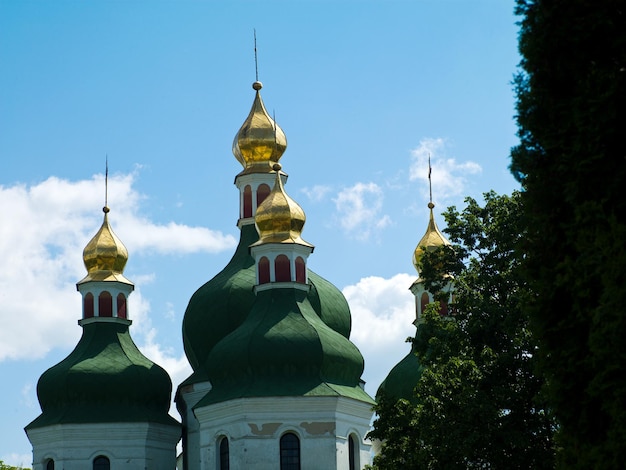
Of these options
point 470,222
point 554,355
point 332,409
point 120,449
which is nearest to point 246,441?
point 332,409

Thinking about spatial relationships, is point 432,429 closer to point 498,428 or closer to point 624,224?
point 498,428

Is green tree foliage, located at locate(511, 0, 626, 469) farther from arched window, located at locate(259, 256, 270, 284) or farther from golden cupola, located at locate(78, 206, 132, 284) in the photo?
golden cupola, located at locate(78, 206, 132, 284)

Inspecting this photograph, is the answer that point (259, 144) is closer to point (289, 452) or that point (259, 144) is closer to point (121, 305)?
point (121, 305)

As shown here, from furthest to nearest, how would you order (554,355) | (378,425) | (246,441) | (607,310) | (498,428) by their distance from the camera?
(246,441), (378,425), (498,428), (554,355), (607,310)

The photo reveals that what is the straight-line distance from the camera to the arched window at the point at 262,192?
4781 cm

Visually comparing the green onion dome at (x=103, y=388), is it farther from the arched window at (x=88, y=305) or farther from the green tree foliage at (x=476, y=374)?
the green tree foliage at (x=476, y=374)

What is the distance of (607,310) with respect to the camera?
14977mm

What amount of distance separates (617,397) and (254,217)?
104 feet

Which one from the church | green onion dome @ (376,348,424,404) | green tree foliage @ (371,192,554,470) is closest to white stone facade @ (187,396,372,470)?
the church

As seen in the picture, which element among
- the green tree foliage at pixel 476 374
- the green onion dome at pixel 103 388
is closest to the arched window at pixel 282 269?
the green onion dome at pixel 103 388

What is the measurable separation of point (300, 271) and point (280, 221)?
6.19ft

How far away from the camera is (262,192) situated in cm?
Result: 4794

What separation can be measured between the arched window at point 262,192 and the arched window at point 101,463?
36.7 feet

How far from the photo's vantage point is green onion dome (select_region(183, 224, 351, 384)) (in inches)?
1737
